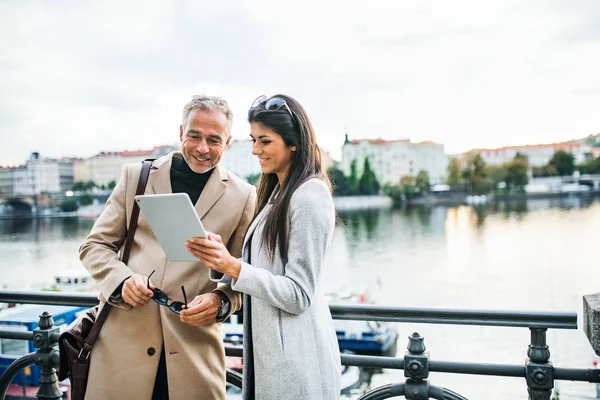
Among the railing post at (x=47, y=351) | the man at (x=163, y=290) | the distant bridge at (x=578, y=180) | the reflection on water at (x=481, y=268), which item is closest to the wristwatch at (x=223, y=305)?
the man at (x=163, y=290)

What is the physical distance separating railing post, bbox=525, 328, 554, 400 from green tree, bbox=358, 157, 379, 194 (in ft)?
181

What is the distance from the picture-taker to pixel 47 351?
2.00 meters

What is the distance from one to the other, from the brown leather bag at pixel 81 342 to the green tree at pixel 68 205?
39.5 meters

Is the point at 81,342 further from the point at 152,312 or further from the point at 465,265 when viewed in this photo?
the point at 465,265

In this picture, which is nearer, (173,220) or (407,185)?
(173,220)

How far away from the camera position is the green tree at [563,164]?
50750 mm

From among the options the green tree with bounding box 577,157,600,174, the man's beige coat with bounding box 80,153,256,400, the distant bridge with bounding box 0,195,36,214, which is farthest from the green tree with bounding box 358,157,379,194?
the man's beige coat with bounding box 80,153,256,400

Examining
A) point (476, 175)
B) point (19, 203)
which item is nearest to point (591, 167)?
point (476, 175)

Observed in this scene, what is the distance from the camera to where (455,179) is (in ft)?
195

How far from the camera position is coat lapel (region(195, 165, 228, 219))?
64.1 inches

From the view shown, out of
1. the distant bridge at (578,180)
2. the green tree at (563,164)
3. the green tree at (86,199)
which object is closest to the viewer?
the green tree at (86,199)

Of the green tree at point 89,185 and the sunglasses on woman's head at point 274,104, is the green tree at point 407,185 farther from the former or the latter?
the sunglasses on woman's head at point 274,104

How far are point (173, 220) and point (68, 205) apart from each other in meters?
40.2

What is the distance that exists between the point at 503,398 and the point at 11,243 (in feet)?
124
